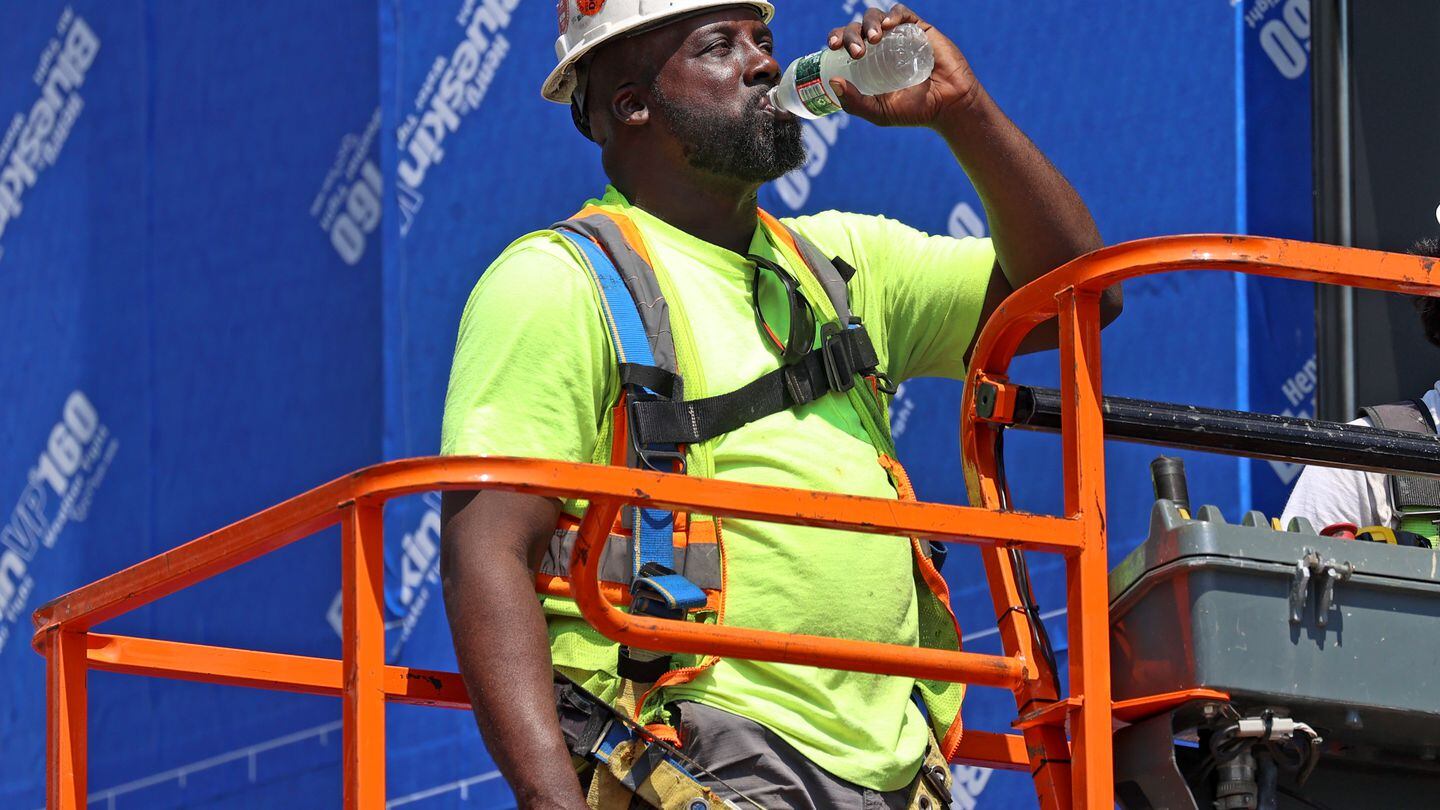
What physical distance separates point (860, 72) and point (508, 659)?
1.06m

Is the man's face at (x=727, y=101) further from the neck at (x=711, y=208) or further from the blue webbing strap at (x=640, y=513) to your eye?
the blue webbing strap at (x=640, y=513)

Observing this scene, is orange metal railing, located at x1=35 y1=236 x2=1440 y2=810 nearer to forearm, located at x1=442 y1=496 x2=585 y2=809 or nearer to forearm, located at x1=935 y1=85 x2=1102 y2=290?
forearm, located at x1=442 y1=496 x2=585 y2=809

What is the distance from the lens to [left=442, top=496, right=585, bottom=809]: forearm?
251 cm

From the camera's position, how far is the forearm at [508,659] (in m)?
2.51

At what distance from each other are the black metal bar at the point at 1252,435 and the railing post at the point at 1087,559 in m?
0.06

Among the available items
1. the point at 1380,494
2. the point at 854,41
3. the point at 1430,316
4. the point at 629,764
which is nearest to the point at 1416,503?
the point at 1380,494

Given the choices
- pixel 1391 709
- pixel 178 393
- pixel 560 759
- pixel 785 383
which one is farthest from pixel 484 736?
pixel 178 393

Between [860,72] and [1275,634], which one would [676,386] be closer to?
[860,72]

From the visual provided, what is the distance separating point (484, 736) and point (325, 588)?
3601 mm

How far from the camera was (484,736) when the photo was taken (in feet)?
8.53

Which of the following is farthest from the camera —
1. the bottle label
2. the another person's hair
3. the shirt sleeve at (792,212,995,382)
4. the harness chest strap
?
the another person's hair

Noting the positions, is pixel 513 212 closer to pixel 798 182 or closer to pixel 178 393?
pixel 798 182

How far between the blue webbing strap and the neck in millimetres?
312

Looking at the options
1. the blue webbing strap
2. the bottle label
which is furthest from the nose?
the blue webbing strap
